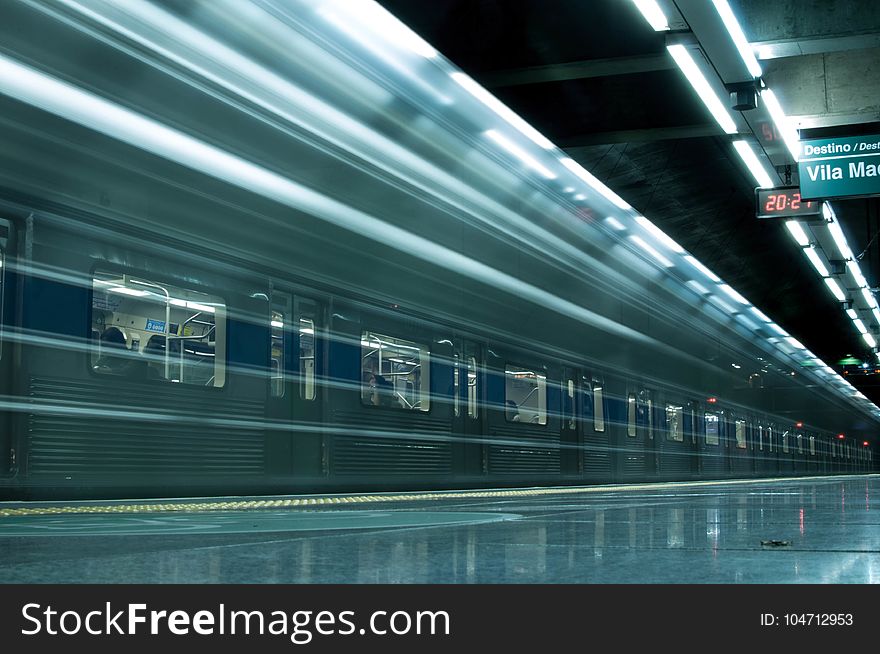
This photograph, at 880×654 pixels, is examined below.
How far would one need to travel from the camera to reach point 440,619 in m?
1.12

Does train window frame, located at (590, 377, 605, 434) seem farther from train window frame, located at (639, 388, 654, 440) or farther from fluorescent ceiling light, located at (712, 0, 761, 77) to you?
fluorescent ceiling light, located at (712, 0, 761, 77)

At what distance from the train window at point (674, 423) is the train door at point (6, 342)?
41.1 feet

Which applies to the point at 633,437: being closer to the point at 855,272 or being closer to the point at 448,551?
the point at 855,272

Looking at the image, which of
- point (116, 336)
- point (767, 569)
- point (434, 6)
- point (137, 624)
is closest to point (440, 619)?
point (137, 624)

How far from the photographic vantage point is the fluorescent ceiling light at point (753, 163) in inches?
436

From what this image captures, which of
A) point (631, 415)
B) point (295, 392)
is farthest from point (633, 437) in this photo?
point (295, 392)

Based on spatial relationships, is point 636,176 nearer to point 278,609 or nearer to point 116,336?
point 116,336

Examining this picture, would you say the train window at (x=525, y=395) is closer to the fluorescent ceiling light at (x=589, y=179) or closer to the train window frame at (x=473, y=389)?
the train window frame at (x=473, y=389)

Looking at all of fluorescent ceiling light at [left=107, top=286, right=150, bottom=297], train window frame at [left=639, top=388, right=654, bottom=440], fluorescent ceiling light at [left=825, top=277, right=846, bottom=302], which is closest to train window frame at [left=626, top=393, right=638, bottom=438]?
train window frame at [left=639, top=388, right=654, bottom=440]

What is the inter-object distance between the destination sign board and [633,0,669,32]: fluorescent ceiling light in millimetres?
3321

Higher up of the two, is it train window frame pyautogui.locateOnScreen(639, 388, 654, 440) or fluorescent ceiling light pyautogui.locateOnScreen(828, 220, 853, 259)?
fluorescent ceiling light pyautogui.locateOnScreen(828, 220, 853, 259)

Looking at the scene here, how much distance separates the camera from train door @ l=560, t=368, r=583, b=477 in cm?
1212

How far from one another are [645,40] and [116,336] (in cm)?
671

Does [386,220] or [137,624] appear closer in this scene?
[137,624]
